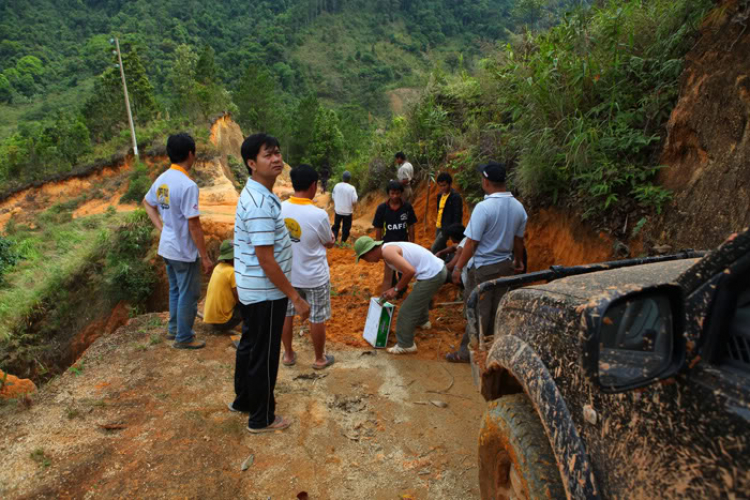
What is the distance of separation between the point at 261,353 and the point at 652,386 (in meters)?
2.43

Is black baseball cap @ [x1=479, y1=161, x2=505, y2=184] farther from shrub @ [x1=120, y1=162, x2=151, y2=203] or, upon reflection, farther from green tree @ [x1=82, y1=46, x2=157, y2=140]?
green tree @ [x1=82, y1=46, x2=157, y2=140]

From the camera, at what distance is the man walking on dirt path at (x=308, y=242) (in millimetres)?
3801

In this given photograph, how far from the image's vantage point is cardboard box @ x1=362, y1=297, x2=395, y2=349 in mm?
4664

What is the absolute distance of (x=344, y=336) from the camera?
5.18m

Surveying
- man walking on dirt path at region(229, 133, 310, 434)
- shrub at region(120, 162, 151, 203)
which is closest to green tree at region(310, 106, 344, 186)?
shrub at region(120, 162, 151, 203)

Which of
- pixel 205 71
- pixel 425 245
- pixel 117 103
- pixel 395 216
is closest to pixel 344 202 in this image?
pixel 425 245

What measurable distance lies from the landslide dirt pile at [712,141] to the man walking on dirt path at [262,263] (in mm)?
3399

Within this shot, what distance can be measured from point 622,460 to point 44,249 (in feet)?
60.6

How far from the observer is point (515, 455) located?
1.68m

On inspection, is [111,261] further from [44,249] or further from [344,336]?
[44,249]

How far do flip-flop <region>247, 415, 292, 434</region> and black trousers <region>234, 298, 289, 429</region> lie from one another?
3 centimetres

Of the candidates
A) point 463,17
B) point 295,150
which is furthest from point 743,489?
point 463,17

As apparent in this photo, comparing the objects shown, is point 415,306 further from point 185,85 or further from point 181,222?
point 185,85

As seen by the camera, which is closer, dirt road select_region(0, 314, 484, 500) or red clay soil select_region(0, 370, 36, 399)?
dirt road select_region(0, 314, 484, 500)
